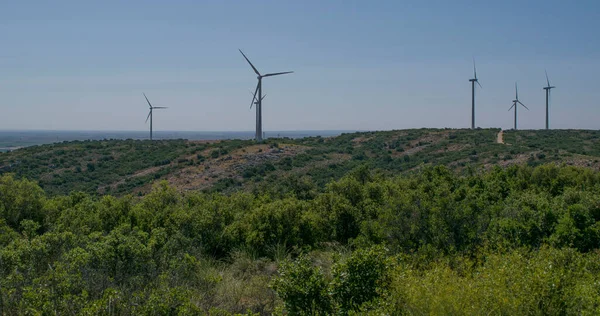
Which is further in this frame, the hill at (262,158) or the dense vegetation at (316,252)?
the hill at (262,158)

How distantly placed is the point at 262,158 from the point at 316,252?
40523mm

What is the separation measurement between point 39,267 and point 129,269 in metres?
1.72

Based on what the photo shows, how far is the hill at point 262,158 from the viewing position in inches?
1762

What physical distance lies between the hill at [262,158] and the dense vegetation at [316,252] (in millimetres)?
23860

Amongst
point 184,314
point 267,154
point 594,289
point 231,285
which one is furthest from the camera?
point 267,154

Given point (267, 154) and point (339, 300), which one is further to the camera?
point (267, 154)

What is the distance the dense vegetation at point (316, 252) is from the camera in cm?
718

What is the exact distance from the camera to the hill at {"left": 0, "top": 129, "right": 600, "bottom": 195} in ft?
147

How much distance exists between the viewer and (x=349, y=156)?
55906 mm

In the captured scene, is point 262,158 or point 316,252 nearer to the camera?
point 316,252

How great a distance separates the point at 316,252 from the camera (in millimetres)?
12875

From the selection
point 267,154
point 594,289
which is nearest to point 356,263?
point 594,289

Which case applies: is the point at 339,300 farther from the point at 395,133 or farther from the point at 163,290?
the point at 395,133

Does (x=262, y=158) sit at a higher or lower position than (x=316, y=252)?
higher
